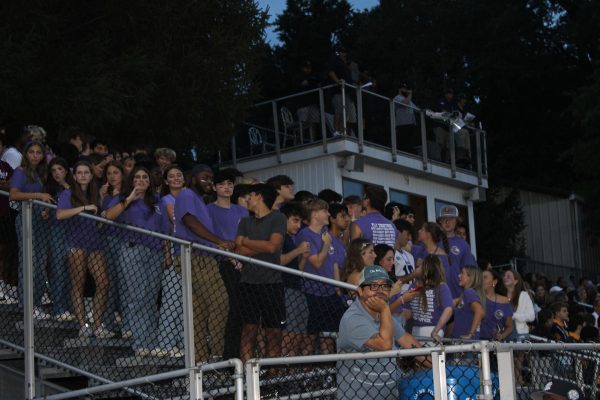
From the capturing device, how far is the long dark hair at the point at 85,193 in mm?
12257

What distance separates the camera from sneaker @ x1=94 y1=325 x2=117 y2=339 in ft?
38.5

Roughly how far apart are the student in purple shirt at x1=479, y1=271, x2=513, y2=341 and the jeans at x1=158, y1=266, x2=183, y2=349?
4444 mm

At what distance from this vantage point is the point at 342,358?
334 inches

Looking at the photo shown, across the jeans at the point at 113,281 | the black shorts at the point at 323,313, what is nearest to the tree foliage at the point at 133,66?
the jeans at the point at 113,281

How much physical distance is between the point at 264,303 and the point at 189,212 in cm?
126

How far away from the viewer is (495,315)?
15.1 metres

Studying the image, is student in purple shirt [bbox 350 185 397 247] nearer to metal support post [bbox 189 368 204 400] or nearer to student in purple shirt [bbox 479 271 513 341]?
student in purple shirt [bbox 479 271 513 341]

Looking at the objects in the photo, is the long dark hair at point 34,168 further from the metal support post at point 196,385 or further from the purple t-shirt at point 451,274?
the metal support post at point 196,385

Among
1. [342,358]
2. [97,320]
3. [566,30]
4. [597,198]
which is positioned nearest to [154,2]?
[97,320]

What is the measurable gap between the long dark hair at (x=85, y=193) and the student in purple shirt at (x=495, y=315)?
448 centimetres

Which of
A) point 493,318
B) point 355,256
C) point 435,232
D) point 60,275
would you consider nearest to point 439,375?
point 355,256

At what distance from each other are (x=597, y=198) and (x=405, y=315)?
83.5 feet

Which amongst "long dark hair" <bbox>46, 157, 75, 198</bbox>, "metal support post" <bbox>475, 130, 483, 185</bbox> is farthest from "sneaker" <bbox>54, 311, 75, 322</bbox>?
"metal support post" <bbox>475, 130, 483, 185</bbox>

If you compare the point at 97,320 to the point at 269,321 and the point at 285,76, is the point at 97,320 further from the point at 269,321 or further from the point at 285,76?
the point at 285,76
